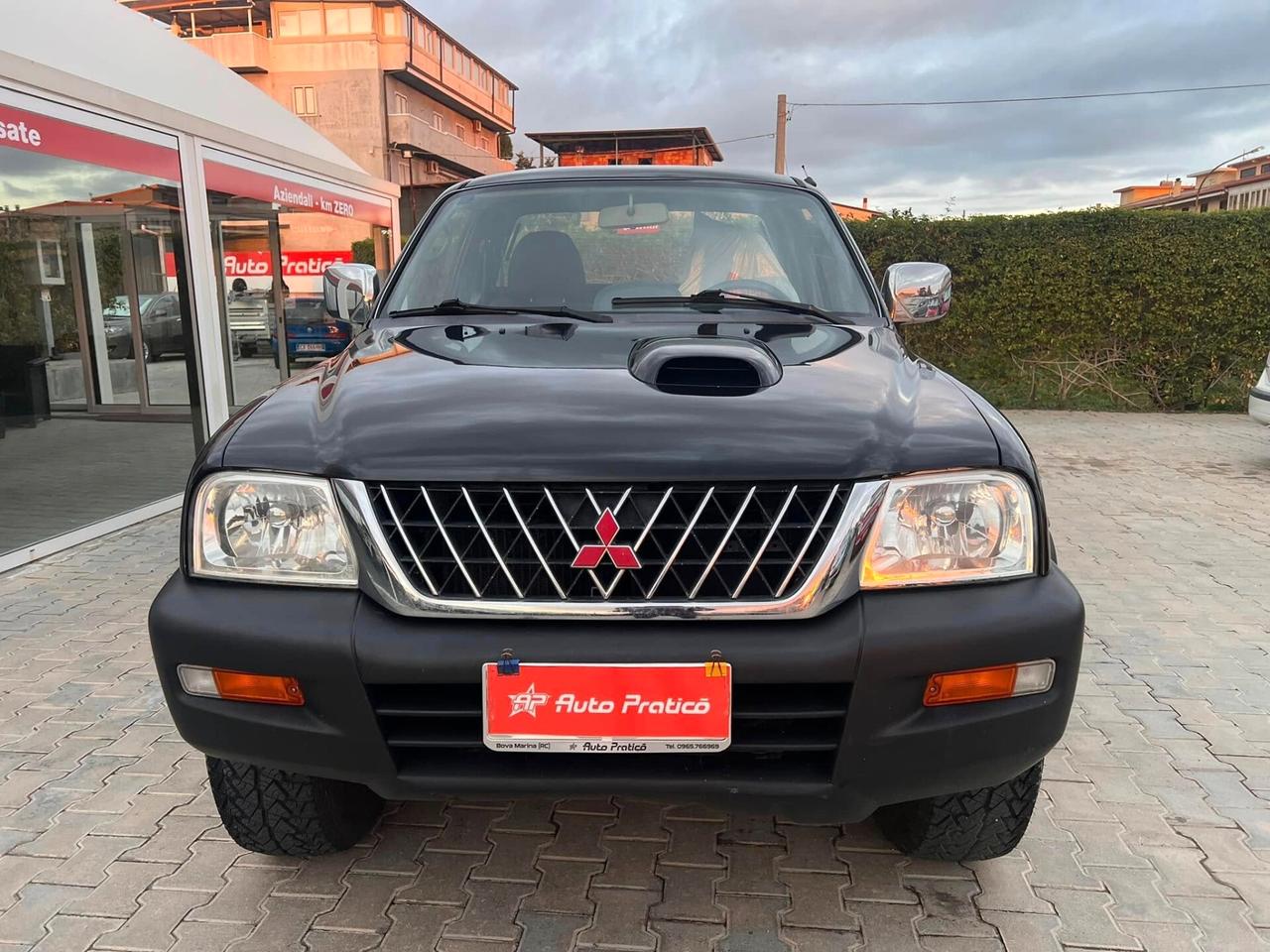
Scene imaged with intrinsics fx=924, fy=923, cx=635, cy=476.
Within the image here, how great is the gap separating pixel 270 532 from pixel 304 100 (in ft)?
121

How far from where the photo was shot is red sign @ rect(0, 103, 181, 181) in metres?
4.71

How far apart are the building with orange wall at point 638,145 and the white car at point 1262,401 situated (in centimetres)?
3352

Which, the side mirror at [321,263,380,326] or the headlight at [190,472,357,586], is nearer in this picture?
the headlight at [190,472,357,586]

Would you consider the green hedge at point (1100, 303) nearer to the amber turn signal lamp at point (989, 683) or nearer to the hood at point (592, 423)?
the hood at point (592, 423)

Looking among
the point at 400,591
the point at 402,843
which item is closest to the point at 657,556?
the point at 400,591

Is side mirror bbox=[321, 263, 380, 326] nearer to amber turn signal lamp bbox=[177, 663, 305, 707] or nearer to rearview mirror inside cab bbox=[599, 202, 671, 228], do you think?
rearview mirror inside cab bbox=[599, 202, 671, 228]

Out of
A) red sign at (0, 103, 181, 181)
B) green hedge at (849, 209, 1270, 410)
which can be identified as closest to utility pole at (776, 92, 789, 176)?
green hedge at (849, 209, 1270, 410)

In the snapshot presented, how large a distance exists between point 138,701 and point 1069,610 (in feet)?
10.0

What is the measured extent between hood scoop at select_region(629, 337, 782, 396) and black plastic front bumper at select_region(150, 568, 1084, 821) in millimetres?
515

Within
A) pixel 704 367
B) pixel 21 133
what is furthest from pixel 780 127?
pixel 704 367

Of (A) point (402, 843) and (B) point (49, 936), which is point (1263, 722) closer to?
(A) point (402, 843)

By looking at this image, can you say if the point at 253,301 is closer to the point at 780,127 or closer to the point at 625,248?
the point at 625,248

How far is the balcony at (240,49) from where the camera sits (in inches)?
1331

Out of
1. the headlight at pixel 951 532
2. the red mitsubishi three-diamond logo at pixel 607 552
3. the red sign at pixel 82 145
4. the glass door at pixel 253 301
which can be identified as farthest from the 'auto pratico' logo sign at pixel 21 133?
the headlight at pixel 951 532
